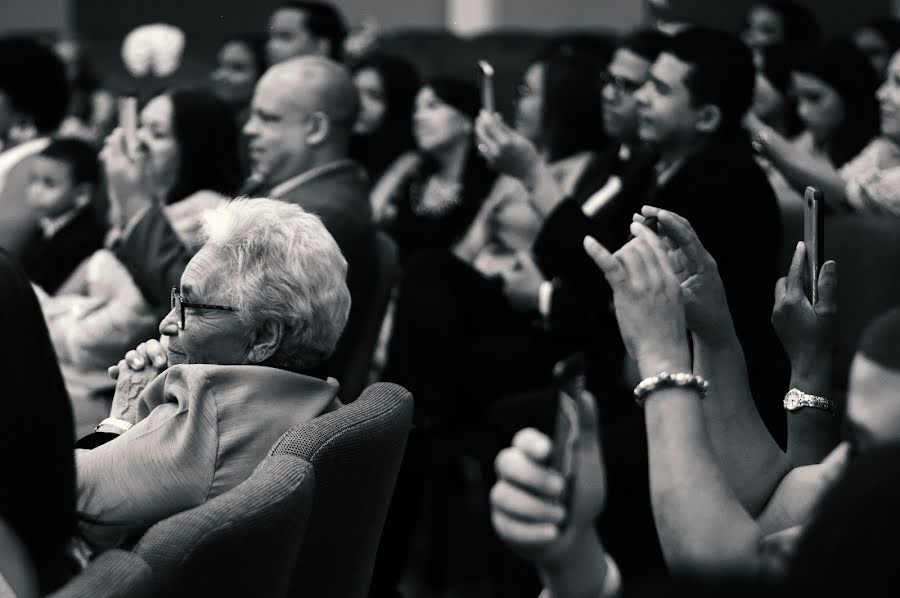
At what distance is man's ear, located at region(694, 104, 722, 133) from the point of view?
2.70 metres

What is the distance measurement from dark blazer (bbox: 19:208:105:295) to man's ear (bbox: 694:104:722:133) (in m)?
1.45

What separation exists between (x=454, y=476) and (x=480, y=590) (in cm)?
55

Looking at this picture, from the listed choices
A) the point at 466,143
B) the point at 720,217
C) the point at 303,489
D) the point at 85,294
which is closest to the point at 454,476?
the point at 466,143

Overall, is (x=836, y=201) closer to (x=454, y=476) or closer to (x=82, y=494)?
(x=454, y=476)

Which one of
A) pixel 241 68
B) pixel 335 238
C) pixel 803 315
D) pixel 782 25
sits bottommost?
pixel 241 68

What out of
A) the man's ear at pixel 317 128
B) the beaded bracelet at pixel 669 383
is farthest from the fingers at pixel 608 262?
the man's ear at pixel 317 128

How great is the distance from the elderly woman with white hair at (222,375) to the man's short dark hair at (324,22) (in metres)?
2.71

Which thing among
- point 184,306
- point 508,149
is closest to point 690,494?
point 184,306

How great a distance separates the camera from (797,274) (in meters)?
1.69

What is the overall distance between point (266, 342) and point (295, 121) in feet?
4.36

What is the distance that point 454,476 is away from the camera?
393 centimetres

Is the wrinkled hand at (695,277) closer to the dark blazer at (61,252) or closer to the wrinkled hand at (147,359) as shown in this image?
the wrinkled hand at (147,359)

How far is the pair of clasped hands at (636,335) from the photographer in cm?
101

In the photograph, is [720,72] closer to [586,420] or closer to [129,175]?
[129,175]
